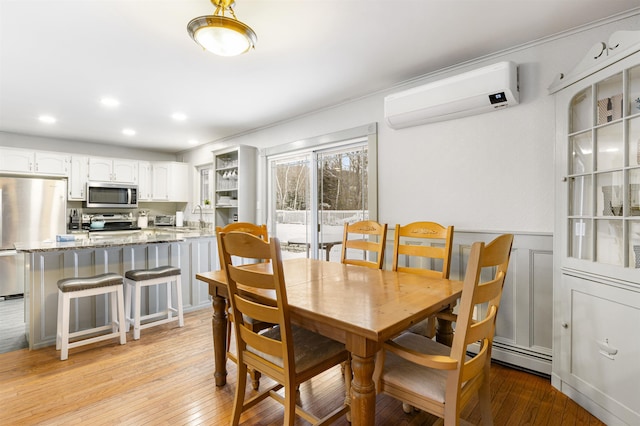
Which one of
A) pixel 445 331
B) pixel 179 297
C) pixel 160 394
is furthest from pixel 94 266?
pixel 445 331

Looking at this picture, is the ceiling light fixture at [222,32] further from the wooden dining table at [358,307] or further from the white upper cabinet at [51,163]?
the white upper cabinet at [51,163]

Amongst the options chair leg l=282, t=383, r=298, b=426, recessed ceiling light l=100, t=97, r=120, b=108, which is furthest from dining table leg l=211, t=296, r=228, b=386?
recessed ceiling light l=100, t=97, r=120, b=108

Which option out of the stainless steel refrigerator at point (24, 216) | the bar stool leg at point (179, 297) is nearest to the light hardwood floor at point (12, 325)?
the stainless steel refrigerator at point (24, 216)

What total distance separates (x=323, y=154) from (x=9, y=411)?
11.2 feet

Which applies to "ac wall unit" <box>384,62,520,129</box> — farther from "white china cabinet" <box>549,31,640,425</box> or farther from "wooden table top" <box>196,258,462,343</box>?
"wooden table top" <box>196,258,462,343</box>

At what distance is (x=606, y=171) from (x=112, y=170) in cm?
653

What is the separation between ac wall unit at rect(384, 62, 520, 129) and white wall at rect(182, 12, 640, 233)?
12 cm

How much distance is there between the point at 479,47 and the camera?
2.43 m

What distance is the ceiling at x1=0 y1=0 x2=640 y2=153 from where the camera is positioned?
75.9 inches

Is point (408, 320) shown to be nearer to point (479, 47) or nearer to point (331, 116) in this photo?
point (479, 47)

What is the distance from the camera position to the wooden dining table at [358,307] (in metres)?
1.21

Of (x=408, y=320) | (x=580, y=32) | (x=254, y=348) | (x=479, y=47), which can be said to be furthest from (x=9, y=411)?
(x=580, y=32)

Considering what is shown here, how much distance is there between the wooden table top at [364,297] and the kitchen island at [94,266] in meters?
1.72

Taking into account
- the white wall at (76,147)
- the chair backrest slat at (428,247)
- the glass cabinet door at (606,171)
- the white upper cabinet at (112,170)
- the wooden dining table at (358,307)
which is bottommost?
the wooden dining table at (358,307)
